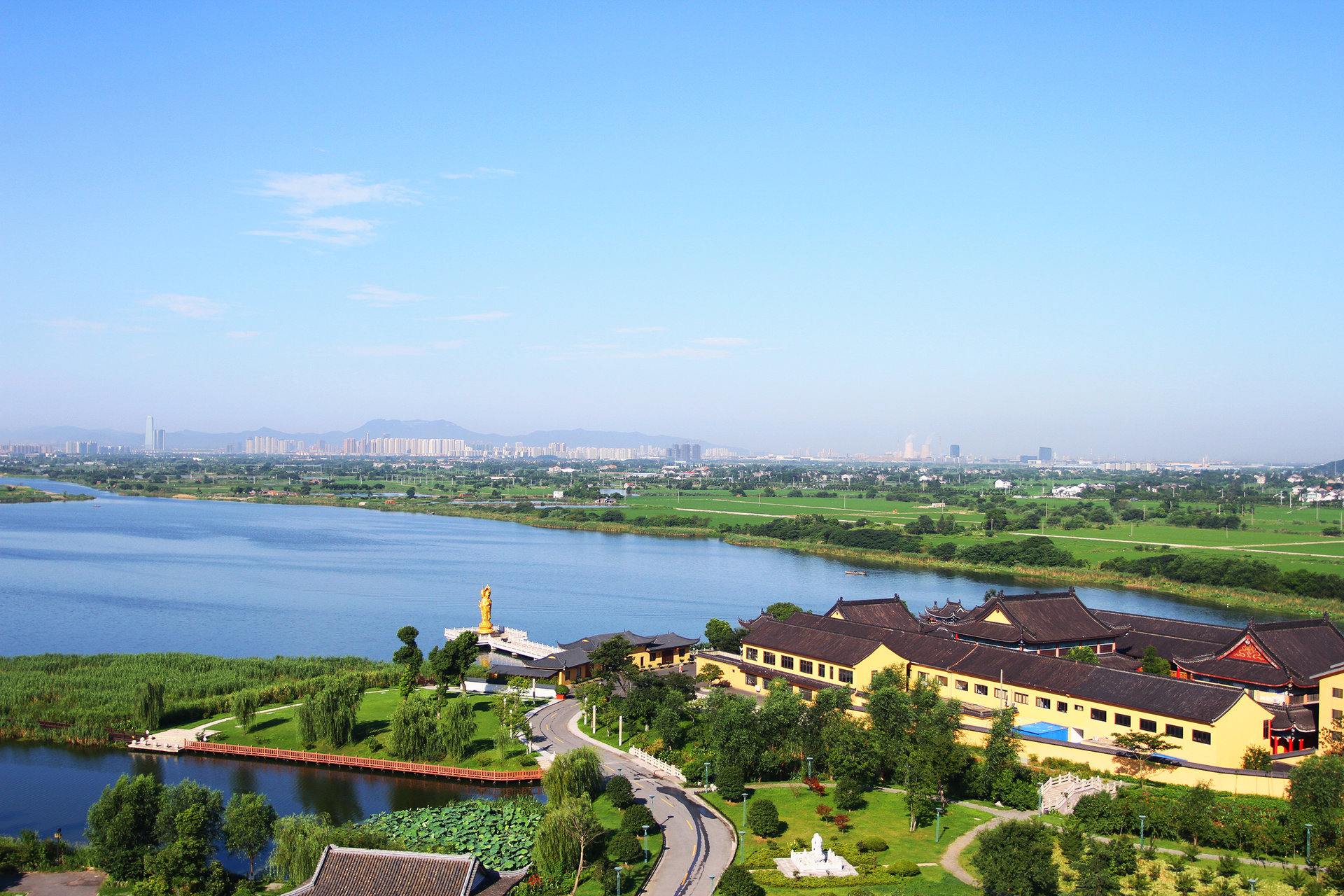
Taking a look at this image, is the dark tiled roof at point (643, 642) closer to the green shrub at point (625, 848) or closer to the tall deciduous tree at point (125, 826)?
the green shrub at point (625, 848)

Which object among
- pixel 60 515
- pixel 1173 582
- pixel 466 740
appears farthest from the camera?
pixel 60 515

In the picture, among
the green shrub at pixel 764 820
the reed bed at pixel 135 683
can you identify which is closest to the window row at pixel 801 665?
the green shrub at pixel 764 820

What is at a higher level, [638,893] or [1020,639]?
[1020,639]

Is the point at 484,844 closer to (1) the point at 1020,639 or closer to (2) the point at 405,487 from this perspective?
(1) the point at 1020,639

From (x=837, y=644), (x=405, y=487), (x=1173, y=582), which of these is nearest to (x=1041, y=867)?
(x=837, y=644)

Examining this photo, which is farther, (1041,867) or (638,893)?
(638,893)

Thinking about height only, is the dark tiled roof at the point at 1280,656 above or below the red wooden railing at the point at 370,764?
above
